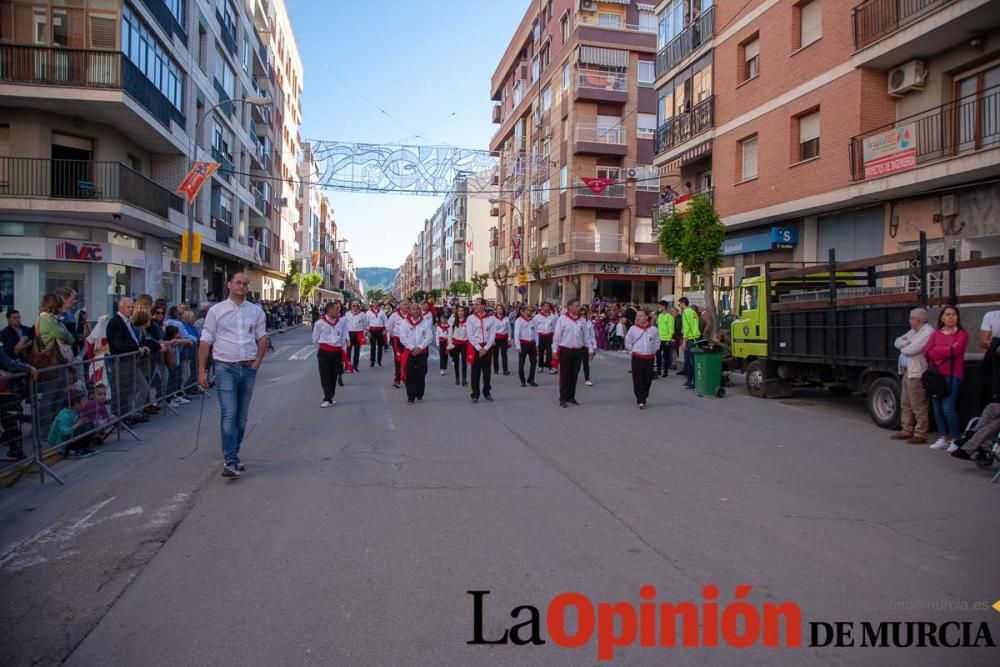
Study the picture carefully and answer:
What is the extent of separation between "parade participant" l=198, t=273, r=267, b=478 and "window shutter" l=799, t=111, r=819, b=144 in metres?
16.8

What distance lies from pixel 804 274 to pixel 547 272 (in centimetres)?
3166

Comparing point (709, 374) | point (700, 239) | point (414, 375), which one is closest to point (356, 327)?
point (414, 375)

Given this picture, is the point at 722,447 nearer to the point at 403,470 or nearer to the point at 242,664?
the point at 403,470

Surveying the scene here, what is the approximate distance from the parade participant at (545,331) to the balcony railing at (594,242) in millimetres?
22151

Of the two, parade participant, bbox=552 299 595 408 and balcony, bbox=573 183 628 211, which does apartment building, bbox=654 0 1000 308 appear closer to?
parade participant, bbox=552 299 595 408

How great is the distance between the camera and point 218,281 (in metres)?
40.5

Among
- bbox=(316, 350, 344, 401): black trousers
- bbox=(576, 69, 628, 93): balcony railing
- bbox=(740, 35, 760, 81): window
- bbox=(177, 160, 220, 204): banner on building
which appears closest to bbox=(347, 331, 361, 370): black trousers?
bbox=(177, 160, 220, 204): banner on building

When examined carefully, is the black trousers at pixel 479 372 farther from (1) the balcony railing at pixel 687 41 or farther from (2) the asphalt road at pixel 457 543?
(1) the balcony railing at pixel 687 41

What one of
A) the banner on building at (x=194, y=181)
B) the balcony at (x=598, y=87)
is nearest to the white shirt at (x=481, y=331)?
the banner on building at (x=194, y=181)

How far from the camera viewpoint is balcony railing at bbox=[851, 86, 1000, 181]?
14430 mm

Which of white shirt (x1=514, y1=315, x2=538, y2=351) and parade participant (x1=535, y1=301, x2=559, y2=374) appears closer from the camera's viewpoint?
white shirt (x1=514, y1=315, x2=538, y2=351)

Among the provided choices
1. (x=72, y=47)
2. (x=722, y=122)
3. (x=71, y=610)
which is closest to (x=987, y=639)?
(x=71, y=610)

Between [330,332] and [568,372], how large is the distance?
14.1 feet

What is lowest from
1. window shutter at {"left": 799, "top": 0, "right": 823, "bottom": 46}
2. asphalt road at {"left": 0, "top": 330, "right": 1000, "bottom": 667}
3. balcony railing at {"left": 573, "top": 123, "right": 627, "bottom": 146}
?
asphalt road at {"left": 0, "top": 330, "right": 1000, "bottom": 667}
